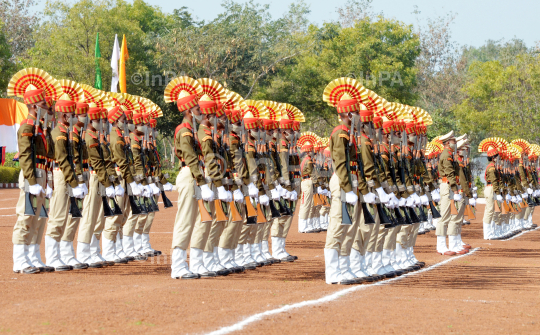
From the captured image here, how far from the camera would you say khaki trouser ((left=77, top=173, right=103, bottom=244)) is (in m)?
11.1

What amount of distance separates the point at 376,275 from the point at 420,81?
5970cm

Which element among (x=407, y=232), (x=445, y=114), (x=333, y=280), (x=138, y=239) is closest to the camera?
(x=333, y=280)

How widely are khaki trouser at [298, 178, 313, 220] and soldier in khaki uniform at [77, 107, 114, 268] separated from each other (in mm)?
10200

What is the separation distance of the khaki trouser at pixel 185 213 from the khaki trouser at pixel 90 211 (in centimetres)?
197

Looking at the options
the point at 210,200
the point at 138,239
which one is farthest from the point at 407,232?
the point at 138,239

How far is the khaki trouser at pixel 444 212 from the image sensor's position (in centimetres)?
1448

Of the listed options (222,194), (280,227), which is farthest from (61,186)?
(280,227)

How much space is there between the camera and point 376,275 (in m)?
10.3

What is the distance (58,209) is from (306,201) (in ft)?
37.8

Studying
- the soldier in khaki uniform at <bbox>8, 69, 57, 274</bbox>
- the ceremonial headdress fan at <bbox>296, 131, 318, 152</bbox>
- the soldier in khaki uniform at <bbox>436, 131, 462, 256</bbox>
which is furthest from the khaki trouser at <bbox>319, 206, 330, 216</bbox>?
the soldier in khaki uniform at <bbox>8, 69, 57, 274</bbox>

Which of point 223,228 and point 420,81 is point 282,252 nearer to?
point 223,228

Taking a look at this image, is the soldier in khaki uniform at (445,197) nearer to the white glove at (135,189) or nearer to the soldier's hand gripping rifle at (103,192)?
the white glove at (135,189)

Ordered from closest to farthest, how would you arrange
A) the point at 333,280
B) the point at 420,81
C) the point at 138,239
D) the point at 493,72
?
the point at 333,280 → the point at 138,239 → the point at 493,72 → the point at 420,81

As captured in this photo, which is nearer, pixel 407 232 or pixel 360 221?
pixel 360 221
